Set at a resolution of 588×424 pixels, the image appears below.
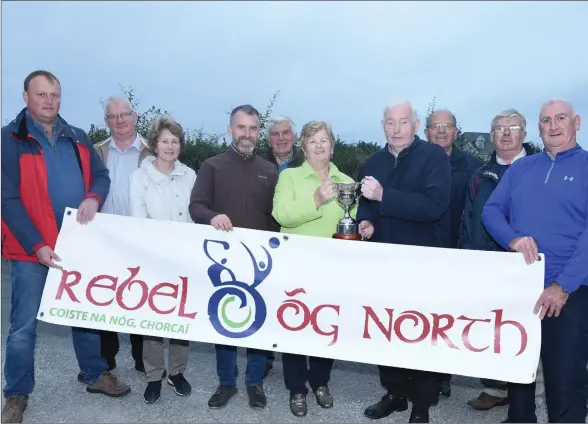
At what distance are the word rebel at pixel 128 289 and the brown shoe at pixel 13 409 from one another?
31.3 inches

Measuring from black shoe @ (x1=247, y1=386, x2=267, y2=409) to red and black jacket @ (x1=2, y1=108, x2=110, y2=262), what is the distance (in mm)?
1816

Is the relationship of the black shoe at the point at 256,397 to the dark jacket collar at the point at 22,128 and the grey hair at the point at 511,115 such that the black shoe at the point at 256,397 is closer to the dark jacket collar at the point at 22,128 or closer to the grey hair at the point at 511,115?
the dark jacket collar at the point at 22,128

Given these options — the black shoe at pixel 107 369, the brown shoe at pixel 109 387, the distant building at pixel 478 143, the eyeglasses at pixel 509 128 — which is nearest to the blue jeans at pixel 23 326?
the brown shoe at pixel 109 387

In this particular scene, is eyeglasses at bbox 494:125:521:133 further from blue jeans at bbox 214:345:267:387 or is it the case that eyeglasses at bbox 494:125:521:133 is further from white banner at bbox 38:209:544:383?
blue jeans at bbox 214:345:267:387

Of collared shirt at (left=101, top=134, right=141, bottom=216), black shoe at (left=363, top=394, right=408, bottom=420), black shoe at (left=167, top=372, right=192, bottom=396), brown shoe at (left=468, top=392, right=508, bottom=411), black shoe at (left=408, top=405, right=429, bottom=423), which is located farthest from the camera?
collared shirt at (left=101, top=134, right=141, bottom=216)

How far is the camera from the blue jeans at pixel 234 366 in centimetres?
489

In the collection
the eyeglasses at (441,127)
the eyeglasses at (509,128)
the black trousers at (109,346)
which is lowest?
the black trousers at (109,346)

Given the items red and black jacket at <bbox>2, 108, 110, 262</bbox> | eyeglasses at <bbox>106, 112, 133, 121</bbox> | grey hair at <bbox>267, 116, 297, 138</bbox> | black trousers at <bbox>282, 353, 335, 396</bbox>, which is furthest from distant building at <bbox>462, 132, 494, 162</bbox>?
red and black jacket at <bbox>2, 108, 110, 262</bbox>

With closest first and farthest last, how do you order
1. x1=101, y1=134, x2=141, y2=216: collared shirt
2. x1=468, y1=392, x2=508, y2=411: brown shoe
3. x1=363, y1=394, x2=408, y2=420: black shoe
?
x1=363, y1=394, x2=408, y2=420: black shoe
x1=468, y1=392, x2=508, y2=411: brown shoe
x1=101, y1=134, x2=141, y2=216: collared shirt

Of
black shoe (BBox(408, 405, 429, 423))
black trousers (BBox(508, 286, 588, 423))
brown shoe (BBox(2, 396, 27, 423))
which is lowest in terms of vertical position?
brown shoe (BBox(2, 396, 27, 423))

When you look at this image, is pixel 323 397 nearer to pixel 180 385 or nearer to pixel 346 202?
pixel 180 385

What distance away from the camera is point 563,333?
12.3 feet

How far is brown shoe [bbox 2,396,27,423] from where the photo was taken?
4.40 meters

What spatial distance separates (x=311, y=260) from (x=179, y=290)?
95 centimetres
